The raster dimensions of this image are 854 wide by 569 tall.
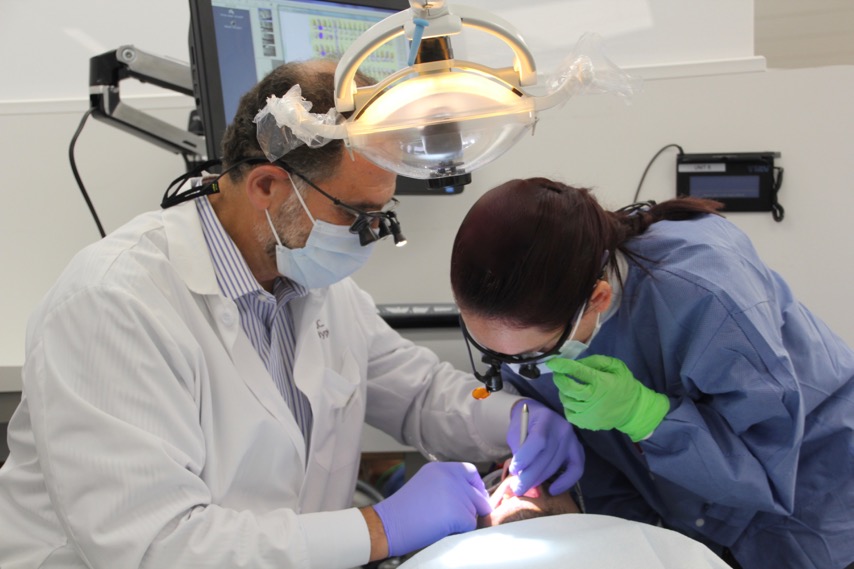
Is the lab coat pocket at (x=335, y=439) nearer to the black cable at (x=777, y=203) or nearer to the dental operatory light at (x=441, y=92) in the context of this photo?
the dental operatory light at (x=441, y=92)

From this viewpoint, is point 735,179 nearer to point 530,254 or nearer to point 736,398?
point 736,398

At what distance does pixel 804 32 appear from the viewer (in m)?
1.99

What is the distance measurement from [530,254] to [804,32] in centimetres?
141

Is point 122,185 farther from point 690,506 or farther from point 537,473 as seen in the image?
point 690,506

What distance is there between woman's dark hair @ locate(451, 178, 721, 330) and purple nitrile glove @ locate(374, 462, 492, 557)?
34cm

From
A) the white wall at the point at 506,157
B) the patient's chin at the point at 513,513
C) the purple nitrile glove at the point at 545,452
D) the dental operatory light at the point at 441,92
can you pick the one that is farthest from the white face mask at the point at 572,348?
the white wall at the point at 506,157

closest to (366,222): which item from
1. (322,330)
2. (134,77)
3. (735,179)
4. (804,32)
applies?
(322,330)

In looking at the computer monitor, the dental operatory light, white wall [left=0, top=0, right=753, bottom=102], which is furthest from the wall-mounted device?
the dental operatory light

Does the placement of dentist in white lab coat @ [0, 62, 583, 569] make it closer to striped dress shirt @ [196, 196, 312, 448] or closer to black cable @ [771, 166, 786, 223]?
striped dress shirt @ [196, 196, 312, 448]

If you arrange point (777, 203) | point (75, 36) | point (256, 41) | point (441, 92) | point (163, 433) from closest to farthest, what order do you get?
1. point (441, 92)
2. point (163, 433)
3. point (256, 41)
4. point (777, 203)
5. point (75, 36)

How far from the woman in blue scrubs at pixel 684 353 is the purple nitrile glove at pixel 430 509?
0.21 m

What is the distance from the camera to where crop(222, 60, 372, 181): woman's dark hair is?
122cm

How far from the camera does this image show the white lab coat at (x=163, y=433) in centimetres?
103

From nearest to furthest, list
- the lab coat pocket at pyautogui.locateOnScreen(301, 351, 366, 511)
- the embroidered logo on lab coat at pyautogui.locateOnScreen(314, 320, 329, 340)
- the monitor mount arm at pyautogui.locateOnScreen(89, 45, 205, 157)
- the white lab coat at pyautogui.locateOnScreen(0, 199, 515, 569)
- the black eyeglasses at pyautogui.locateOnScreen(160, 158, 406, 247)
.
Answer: the white lab coat at pyautogui.locateOnScreen(0, 199, 515, 569), the black eyeglasses at pyautogui.locateOnScreen(160, 158, 406, 247), the lab coat pocket at pyautogui.locateOnScreen(301, 351, 366, 511), the embroidered logo on lab coat at pyautogui.locateOnScreen(314, 320, 329, 340), the monitor mount arm at pyautogui.locateOnScreen(89, 45, 205, 157)
